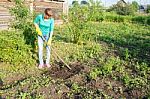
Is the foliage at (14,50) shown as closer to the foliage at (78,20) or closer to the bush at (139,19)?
the foliage at (78,20)

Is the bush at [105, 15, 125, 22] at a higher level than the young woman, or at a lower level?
lower

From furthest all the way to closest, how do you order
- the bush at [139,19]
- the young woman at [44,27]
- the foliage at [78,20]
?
the bush at [139,19] → the foliage at [78,20] → the young woman at [44,27]

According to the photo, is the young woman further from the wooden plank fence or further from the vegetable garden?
the wooden plank fence

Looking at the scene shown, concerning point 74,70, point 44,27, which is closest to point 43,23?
point 44,27

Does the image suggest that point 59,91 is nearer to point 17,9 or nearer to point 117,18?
point 17,9

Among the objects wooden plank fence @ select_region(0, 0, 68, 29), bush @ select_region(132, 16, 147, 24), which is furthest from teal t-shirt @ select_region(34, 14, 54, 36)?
bush @ select_region(132, 16, 147, 24)

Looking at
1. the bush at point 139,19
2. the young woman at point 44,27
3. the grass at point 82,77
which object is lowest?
the grass at point 82,77

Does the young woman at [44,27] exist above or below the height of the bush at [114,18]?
above

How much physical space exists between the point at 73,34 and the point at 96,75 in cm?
460

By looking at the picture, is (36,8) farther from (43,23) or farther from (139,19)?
(139,19)

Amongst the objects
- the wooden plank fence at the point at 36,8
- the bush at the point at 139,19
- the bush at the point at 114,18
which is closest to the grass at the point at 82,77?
the wooden plank fence at the point at 36,8

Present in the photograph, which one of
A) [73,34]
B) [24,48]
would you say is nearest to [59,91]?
[24,48]

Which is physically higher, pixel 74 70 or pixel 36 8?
pixel 36 8

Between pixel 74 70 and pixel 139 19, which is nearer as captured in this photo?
pixel 74 70
